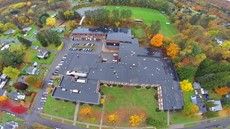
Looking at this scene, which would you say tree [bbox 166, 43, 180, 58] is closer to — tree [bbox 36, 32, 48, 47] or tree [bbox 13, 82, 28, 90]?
tree [bbox 36, 32, 48, 47]

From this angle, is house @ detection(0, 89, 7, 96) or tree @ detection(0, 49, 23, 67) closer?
house @ detection(0, 89, 7, 96)

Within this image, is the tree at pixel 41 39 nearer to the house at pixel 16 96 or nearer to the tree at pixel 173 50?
the house at pixel 16 96

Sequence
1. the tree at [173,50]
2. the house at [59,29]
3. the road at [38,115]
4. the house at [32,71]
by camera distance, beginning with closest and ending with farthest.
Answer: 1. the road at [38,115]
2. the house at [32,71]
3. the tree at [173,50]
4. the house at [59,29]

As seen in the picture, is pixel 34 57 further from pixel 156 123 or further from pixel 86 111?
pixel 156 123

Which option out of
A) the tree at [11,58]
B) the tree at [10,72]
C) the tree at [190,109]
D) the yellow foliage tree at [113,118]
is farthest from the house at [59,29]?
the tree at [190,109]

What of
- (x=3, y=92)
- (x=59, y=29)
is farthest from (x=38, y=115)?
(x=59, y=29)

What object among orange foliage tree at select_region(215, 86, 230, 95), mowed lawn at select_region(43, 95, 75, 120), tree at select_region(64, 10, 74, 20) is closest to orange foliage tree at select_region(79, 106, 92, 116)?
mowed lawn at select_region(43, 95, 75, 120)

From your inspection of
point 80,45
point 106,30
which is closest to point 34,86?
point 80,45

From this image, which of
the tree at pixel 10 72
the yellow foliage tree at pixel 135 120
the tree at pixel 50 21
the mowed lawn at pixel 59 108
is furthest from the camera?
the tree at pixel 50 21
